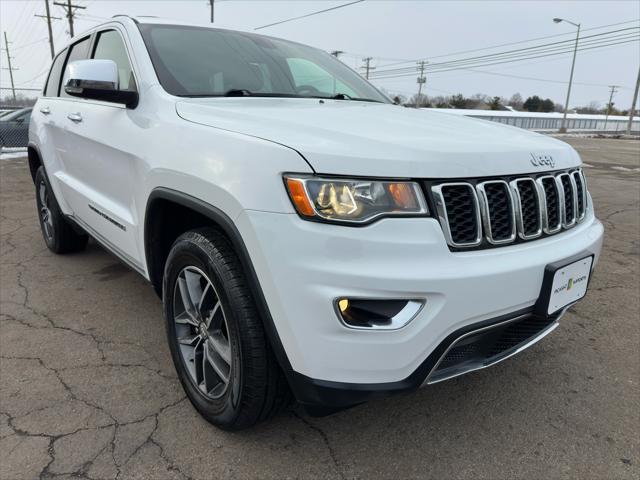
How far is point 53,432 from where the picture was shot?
2035mm

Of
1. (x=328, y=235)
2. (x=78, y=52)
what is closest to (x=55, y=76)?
(x=78, y=52)

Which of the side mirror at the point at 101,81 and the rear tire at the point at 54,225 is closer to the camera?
the side mirror at the point at 101,81

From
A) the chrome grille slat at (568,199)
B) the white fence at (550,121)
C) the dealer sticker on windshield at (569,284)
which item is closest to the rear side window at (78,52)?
the chrome grille slat at (568,199)

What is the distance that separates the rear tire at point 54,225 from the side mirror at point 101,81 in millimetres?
1751

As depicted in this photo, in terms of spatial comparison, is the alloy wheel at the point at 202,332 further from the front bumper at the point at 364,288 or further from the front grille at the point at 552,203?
the front grille at the point at 552,203

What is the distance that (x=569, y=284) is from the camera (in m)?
1.84

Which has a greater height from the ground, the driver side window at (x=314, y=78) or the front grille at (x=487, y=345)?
the driver side window at (x=314, y=78)

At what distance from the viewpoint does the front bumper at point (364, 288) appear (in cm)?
144

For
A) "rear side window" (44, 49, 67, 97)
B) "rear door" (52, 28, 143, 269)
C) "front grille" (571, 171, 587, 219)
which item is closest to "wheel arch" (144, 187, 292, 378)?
"rear door" (52, 28, 143, 269)

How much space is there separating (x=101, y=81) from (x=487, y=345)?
6.91ft

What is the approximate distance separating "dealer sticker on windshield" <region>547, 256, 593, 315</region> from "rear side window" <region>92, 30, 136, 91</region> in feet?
7.08

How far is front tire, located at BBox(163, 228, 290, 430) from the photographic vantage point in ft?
5.52

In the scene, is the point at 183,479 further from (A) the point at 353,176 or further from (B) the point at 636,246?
(B) the point at 636,246

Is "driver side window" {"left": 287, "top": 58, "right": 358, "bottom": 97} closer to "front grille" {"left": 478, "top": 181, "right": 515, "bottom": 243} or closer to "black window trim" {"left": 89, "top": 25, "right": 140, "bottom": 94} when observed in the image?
"black window trim" {"left": 89, "top": 25, "right": 140, "bottom": 94}
